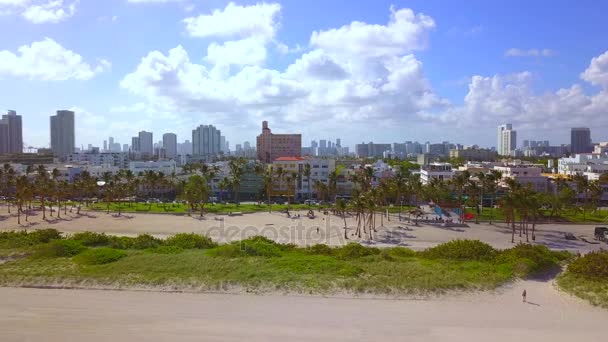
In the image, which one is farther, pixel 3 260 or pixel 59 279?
pixel 3 260

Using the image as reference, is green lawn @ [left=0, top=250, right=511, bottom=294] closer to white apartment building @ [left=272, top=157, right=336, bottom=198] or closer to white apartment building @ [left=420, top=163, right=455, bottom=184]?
white apartment building @ [left=272, top=157, right=336, bottom=198]

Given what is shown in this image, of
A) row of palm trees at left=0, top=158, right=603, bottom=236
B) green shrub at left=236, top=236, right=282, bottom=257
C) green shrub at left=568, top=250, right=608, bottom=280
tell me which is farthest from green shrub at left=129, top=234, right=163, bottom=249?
green shrub at left=568, top=250, right=608, bottom=280

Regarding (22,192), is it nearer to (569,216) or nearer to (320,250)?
(320,250)

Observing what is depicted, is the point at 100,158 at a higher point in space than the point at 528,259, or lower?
higher

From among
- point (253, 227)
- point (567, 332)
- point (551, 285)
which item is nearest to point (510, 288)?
point (551, 285)

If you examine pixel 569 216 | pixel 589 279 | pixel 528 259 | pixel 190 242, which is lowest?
pixel 569 216

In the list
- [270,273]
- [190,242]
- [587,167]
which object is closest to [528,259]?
[270,273]

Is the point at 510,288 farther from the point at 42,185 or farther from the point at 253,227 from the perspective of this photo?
the point at 42,185
